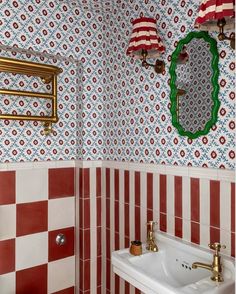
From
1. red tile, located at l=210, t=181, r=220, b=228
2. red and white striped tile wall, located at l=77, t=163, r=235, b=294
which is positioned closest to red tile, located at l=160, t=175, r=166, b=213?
red and white striped tile wall, located at l=77, t=163, r=235, b=294

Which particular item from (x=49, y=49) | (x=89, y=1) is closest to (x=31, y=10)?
(x=49, y=49)

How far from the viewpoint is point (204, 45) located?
1445 millimetres

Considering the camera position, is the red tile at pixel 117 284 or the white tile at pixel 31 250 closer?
the white tile at pixel 31 250

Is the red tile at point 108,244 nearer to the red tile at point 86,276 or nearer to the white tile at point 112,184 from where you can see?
the red tile at point 86,276

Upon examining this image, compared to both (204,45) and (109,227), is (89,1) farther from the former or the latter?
(109,227)

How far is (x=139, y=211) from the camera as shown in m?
1.84

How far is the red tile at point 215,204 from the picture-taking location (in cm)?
139

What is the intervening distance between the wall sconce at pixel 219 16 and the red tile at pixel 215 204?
0.61 m

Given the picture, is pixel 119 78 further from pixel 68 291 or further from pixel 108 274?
pixel 68 291

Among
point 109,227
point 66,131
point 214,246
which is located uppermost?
point 66,131

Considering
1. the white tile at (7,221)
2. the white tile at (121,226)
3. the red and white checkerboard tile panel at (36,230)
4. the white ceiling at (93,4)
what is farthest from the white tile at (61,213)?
the white ceiling at (93,4)

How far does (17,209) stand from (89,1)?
137 centimetres

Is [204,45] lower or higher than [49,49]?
lower

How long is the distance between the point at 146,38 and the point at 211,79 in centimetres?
42
